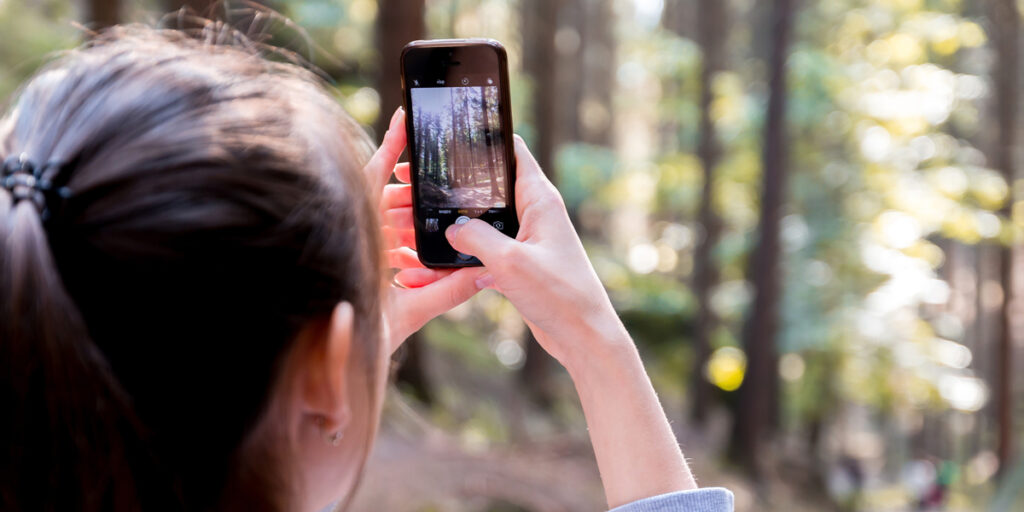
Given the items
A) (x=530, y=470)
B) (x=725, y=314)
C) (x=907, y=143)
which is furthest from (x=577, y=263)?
(x=725, y=314)

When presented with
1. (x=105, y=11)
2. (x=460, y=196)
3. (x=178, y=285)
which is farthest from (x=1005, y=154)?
(x=178, y=285)

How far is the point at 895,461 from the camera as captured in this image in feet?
91.1

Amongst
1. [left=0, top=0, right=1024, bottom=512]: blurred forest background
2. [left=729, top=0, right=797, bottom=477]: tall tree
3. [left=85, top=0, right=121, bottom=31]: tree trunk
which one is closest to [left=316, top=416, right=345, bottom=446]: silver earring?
[left=0, top=0, right=1024, bottom=512]: blurred forest background

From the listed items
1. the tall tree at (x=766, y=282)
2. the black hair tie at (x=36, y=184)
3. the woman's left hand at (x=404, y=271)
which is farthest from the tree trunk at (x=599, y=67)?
the black hair tie at (x=36, y=184)

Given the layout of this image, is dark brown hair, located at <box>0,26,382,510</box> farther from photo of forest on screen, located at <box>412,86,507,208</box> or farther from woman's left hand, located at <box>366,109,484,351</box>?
photo of forest on screen, located at <box>412,86,507,208</box>

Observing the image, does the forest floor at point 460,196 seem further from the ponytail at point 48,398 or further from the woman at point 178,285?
the ponytail at point 48,398

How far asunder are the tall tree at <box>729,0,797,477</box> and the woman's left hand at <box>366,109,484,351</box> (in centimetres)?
1166

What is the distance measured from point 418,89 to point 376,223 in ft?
1.94

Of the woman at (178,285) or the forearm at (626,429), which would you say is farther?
the forearm at (626,429)

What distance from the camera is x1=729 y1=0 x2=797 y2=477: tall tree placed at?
40.7 ft

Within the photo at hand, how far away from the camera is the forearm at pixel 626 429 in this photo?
4.14 ft

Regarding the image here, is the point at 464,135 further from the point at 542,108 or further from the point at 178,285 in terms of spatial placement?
the point at 542,108

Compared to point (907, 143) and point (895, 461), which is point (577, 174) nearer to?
point (907, 143)

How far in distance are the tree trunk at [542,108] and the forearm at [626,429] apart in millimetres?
11195
